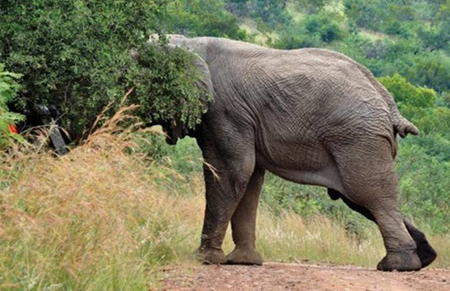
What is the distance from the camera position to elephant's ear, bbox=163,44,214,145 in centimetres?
1410

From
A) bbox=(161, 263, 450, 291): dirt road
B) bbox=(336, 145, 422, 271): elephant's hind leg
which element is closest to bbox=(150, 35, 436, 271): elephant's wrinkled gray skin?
bbox=(336, 145, 422, 271): elephant's hind leg

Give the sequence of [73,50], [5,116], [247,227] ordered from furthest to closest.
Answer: [247,227] < [73,50] < [5,116]

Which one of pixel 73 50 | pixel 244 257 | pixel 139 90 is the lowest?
pixel 244 257

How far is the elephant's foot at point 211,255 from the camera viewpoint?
45.9 ft

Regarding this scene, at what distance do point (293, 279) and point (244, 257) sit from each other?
9.10ft

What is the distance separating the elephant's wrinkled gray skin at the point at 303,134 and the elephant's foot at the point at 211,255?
0.04ft

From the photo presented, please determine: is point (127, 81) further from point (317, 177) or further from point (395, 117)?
point (395, 117)

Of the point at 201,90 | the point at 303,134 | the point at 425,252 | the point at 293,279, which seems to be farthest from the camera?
the point at 425,252

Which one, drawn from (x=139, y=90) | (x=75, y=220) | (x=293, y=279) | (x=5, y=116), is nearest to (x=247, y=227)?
(x=139, y=90)

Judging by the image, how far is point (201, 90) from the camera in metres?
14.1

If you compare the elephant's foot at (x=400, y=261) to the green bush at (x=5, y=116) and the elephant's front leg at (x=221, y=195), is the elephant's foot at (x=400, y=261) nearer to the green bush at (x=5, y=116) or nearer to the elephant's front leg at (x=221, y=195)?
the elephant's front leg at (x=221, y=195)

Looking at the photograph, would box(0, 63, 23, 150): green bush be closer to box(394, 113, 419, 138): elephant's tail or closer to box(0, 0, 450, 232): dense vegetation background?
box(0, 0, 450, 232): dense vegetation background

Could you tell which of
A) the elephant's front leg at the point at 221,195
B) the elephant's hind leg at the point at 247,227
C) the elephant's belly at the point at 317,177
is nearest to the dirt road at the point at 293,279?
the elephant's front leg at the point at 221,195

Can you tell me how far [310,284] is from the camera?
38.3 feet
